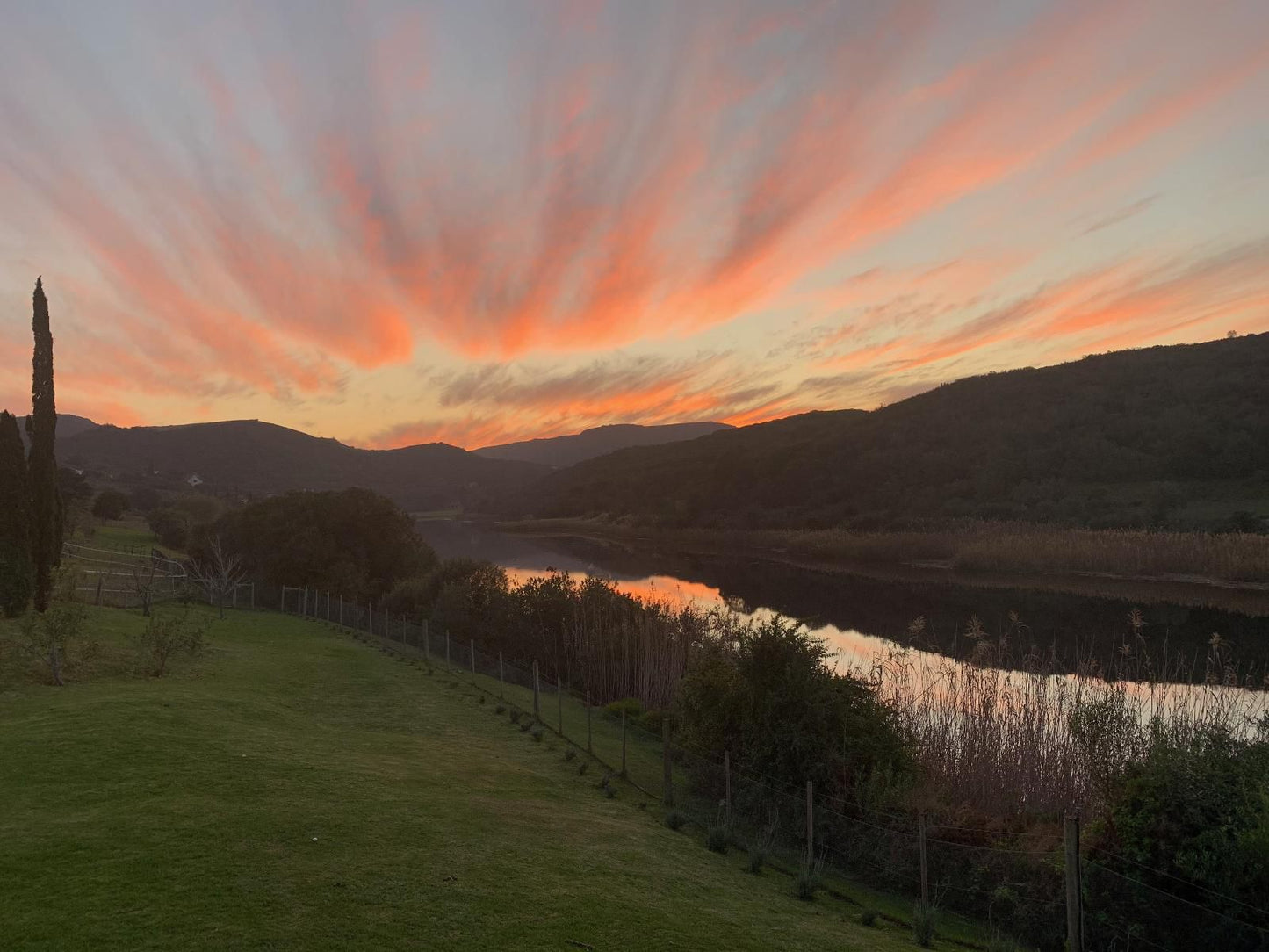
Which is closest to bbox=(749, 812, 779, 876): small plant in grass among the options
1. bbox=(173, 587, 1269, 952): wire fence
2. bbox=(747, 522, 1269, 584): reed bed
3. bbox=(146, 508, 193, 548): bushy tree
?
bbox=(173, 587, 1269, 952): wire fence

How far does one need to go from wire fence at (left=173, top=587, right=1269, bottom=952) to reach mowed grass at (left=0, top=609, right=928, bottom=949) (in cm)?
133

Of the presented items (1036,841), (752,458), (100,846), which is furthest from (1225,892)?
(752,458)

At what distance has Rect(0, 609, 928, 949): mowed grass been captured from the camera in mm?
6555

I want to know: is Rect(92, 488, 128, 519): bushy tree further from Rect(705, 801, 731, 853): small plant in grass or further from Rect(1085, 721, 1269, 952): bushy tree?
Rect(1085, 721, 1269, 952): bushy tree

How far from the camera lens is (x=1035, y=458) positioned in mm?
86562

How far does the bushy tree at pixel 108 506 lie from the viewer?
82119mm

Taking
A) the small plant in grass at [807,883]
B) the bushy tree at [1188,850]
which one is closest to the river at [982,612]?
the small plant in grass at [807,883]

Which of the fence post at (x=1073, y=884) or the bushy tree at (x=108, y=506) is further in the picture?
the bushy tree at (x=108, y=506)

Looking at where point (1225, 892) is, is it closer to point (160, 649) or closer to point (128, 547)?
point (160, 649)

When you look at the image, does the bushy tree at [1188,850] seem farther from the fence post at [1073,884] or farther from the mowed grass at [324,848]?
the mowed grass at [324,848]

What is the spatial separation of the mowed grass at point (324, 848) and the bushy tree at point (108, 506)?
81408mm

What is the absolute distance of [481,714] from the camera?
65.2 feet

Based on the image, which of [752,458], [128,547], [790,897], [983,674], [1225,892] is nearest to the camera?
[1225,892]

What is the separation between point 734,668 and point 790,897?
290 inches
